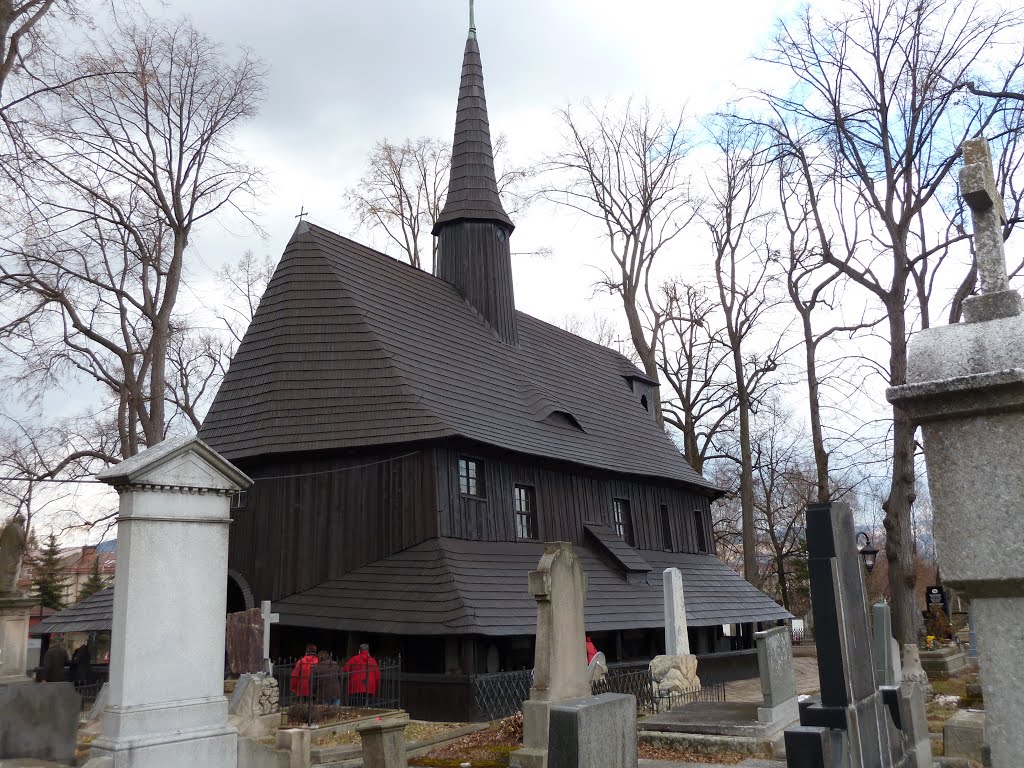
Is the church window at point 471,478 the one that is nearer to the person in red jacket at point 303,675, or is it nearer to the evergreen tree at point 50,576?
the person in red jacket at point 303,675

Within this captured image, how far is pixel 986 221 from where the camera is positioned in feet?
11.3

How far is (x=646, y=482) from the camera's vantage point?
2452 centimetres

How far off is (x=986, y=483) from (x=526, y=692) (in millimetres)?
13628

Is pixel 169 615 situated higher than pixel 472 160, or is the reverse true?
pixel 472 160

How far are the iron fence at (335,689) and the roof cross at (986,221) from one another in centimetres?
1032

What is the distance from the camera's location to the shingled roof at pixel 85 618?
1647cm

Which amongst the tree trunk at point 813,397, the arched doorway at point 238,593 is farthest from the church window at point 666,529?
the arched doorway at point 238,593

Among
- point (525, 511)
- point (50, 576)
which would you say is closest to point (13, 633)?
point (525, 511)

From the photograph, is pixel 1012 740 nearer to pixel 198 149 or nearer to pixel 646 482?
pixel 646 482

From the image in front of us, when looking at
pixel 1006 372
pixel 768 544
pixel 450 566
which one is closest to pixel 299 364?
pixel 450 566

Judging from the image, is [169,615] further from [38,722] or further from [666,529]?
[666,529]

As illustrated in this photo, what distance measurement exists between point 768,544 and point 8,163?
40.7 metres

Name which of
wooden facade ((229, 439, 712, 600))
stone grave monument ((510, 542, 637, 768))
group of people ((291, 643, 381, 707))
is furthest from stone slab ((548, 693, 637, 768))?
wooden facade ((229, 439, 712, 600))

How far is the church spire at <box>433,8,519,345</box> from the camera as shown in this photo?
80.2 feet
